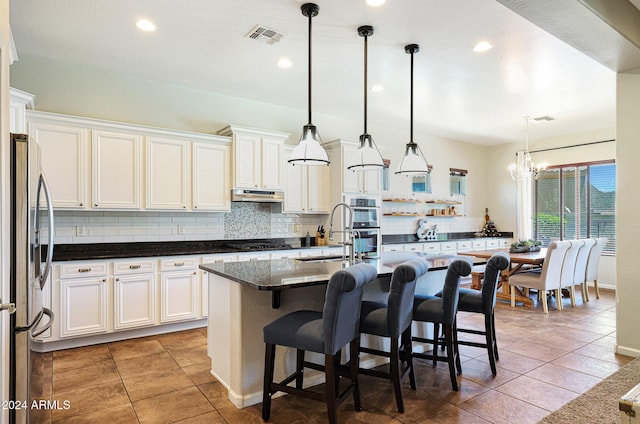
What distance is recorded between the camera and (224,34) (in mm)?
3422

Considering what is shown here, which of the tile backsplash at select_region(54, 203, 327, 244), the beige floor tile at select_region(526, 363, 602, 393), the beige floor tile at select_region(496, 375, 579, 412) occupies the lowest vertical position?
the beige floor tile at select_region(526, 363, 602, 393)

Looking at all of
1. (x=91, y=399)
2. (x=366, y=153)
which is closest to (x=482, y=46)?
(x=366, y=153)

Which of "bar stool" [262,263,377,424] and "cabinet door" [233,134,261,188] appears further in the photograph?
"cabinet door" [233,134,261,188]

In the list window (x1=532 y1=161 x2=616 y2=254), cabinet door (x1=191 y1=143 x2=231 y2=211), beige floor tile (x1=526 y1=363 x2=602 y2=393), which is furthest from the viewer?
window (x1=532 y1=161 x2=616 y2=254)

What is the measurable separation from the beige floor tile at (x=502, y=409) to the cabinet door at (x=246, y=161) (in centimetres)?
343

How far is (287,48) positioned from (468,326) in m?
A: 3.64

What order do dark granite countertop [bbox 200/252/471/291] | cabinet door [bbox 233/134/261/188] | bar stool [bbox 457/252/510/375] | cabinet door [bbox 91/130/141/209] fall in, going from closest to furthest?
dark granite countertop [bbox 200/252/471/291] → bar stool [bbox 457/252/510/375] → cabinet door [bbox 91/130/141/209] → cabinet door [bbox 233/134/261/188]

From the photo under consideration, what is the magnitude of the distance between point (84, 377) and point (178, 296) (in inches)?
49.3

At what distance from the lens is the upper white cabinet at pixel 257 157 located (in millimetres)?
4801

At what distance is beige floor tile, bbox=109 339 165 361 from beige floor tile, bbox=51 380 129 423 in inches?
24.9

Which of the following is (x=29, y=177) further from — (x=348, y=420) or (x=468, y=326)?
(x=468, y=326)

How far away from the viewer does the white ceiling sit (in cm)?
304

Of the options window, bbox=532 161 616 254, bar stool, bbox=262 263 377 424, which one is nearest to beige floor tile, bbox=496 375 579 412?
bar stool, bbox=262 263 377 424

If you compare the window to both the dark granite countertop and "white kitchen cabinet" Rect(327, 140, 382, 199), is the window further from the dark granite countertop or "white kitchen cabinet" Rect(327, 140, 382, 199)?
the dark granite countertop
